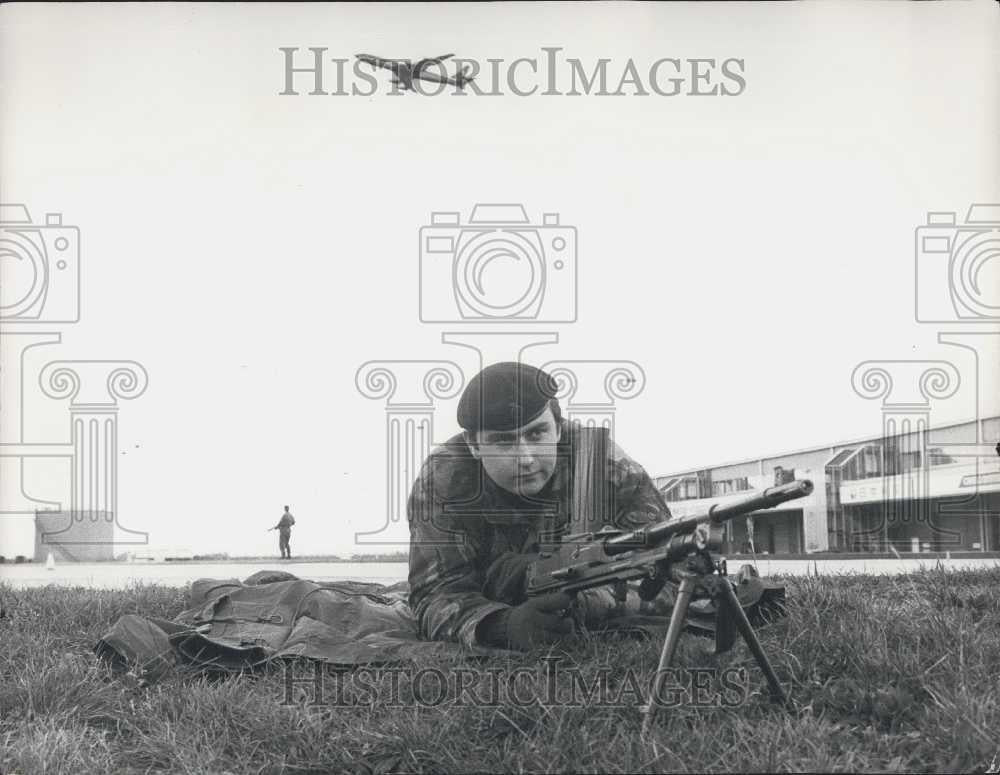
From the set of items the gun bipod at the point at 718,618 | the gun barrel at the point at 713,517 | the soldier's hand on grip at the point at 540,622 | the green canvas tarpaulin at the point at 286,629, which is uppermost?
the gun barrel at the point at 713,517

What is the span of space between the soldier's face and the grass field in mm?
1182

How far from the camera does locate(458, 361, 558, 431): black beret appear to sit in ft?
16.1

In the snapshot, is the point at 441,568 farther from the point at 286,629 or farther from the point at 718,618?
the point at 718,618

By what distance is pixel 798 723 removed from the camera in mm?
3080

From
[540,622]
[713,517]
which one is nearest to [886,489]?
[540,622]

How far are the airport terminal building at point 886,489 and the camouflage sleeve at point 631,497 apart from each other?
240 mm

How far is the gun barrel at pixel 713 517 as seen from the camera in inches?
116

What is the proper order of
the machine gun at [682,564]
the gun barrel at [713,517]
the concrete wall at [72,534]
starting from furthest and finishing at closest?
the concrete wall at [72,534] → the machine gun at [682,564] → the gun barrel at [713,517]

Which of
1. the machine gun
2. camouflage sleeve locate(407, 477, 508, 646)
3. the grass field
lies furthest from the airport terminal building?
the machine gun

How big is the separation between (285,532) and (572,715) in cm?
316

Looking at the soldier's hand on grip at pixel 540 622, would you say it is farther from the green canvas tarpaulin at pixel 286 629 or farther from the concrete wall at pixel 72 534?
the concrete wall at pixel 72 534

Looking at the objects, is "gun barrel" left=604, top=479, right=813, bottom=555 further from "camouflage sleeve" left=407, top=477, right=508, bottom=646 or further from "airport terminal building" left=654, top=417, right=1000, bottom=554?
"airport terminal building" left=654, top=417, right=1000, bottom=554

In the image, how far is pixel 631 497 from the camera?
208 inches

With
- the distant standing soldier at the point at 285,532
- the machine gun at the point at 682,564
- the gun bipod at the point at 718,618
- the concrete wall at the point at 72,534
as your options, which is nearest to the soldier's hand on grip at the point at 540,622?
the machine gun at the point at 682,564
